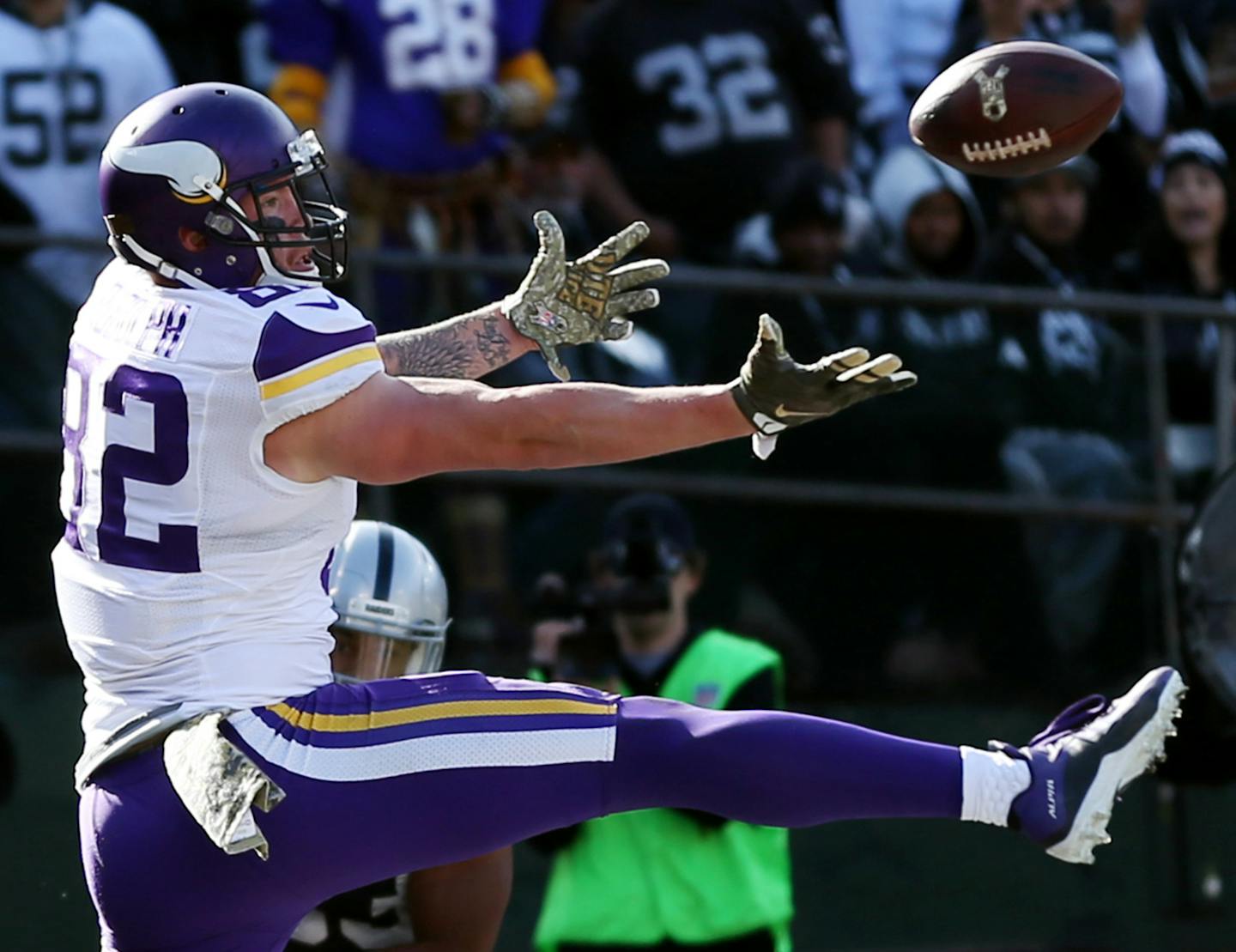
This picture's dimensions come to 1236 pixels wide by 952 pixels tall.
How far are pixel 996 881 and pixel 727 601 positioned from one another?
121cm

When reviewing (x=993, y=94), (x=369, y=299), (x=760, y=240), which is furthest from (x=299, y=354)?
(x=760, y=240)

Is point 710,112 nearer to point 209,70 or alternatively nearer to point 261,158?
point 209,70

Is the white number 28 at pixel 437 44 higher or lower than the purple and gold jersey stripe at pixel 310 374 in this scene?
higher

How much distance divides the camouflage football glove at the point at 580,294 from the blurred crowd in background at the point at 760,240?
1.93 metres

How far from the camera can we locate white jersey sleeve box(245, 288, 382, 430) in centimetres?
373

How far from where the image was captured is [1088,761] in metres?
3.88

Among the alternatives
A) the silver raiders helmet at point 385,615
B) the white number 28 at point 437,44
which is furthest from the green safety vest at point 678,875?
the white number 28 at point 437,44

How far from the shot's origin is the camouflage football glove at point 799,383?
11.9ft

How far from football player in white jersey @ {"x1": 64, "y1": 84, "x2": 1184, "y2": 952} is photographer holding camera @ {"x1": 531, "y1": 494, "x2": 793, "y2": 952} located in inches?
77.4

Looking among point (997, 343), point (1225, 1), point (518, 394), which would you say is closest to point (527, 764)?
point (518, 394)

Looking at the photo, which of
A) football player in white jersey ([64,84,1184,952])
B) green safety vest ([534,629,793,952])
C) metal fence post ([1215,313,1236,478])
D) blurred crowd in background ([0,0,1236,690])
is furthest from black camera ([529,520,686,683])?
football player in white jersey ([64,84,1184,952])

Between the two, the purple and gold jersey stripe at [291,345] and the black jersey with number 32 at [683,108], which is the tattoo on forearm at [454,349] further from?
the black jersey with number 32 at [683,108]

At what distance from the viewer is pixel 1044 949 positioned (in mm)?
6992

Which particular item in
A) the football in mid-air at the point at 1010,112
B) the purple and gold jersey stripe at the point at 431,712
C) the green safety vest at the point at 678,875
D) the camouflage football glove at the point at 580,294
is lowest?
the green safety vest at the point at 678,875
